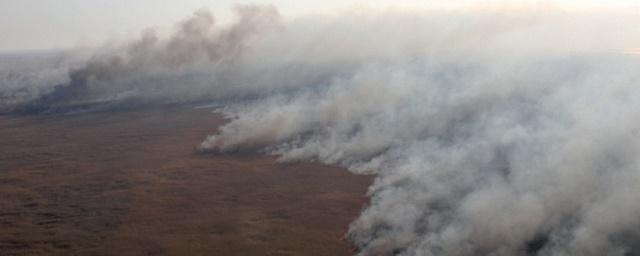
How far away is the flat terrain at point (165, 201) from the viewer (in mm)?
27031

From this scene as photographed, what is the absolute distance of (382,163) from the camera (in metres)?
39.2

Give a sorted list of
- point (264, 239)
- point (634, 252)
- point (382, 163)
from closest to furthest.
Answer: point (634, 252) < point (264, 239) < point (382, 163)

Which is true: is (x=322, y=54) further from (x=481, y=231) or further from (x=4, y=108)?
(x=481, y=231)

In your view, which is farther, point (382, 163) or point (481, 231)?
point (382, 163)

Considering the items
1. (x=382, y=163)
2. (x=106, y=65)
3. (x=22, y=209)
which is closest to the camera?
(x=22, y=209)

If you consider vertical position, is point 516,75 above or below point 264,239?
above

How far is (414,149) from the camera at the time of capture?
40.5 m

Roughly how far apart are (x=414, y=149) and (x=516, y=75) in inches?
611

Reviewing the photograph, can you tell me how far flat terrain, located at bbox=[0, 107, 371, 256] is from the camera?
27.0m

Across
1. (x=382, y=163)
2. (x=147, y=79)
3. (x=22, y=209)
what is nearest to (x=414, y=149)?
(x=382, y=163)

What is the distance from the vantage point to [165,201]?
3325cm

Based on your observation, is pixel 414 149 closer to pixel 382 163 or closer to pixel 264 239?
pixel 382 163

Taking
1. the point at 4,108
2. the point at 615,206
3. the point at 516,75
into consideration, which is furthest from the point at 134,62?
the point at 615,206

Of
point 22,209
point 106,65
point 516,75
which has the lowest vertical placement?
point 22,209
